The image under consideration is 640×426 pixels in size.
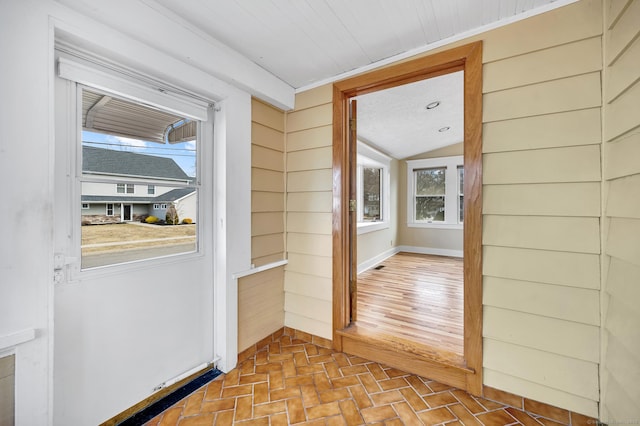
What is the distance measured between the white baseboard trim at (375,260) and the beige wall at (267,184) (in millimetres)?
2411

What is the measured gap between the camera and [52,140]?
1.11 m

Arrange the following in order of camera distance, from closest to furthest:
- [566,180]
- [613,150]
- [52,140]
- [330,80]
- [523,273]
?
[52,140]
[613,150]
[566,180]
[523,273]
[330,80]

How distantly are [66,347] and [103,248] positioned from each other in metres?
0.49

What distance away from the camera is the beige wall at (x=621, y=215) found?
3.48 feet

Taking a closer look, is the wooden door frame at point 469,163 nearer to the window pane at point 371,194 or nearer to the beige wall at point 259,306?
the beige wall at point 259,306


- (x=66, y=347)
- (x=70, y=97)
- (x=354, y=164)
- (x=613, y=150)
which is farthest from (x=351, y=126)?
(x=66, y=347)

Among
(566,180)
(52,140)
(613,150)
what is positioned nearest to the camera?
(52,140)

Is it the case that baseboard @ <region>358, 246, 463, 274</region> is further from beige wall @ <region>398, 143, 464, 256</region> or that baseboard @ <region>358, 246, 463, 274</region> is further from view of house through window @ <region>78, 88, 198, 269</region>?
view of house through window @ <region>78, 88, 198, 269</region>

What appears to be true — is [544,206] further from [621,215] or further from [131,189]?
[131,189]

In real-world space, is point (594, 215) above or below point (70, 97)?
below

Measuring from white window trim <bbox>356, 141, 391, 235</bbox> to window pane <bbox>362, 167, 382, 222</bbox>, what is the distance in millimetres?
99

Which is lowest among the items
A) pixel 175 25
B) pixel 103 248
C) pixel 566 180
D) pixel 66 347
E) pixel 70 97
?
pixel 66 347

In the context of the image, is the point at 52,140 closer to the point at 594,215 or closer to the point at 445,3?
the point at 445,3

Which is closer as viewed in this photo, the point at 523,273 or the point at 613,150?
the point at 613,150
